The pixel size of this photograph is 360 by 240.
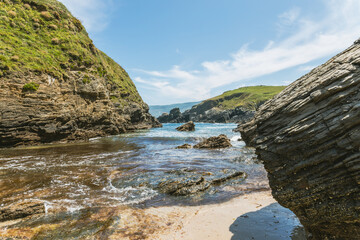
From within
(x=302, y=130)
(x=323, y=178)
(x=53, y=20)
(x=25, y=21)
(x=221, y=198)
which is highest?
(x=53, y=20)

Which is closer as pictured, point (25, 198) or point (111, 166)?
point (25, 198)

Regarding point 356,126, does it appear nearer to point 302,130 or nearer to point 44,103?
point 302,130

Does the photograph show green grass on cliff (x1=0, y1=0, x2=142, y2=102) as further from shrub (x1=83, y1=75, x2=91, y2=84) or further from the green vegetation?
the green vegetation

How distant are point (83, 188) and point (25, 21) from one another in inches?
1934

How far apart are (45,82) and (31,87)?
11.2 ft

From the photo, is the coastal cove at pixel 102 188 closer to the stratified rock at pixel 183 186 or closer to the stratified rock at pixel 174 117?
the stratified rock at pixel 183 186

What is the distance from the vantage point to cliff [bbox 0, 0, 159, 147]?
2898 centimetres

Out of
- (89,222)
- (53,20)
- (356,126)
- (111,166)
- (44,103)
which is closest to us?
(356,126)

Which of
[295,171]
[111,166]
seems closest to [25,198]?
A: [111,166]

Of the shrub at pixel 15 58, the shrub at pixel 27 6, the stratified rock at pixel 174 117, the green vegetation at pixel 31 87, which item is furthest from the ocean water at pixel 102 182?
the stratified rock at pixel 174 117

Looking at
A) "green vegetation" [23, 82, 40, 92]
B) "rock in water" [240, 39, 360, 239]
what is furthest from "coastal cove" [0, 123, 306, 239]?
"green vegetation" [23, 82, 40, 92]

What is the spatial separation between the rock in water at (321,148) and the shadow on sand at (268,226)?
840mm

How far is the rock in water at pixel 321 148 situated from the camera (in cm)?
506

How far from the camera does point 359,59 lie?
16.8 feet
